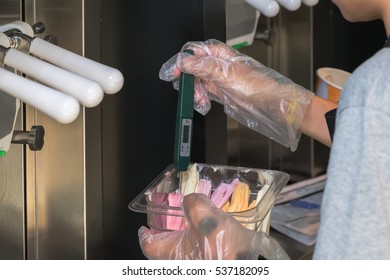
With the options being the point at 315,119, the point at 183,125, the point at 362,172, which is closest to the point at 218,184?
the point at 183,125

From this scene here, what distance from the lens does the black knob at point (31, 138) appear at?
2.65 feet

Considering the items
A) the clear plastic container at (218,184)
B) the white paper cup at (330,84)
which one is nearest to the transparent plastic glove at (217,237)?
the clear plastic container at (218,184)

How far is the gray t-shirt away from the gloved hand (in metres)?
0.34

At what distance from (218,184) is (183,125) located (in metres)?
0.12

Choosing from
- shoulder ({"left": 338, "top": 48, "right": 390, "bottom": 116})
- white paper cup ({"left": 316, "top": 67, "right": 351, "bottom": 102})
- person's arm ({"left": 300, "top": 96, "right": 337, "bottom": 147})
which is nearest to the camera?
shoulder ({"left": 338, "top": 48, "right": 390, "bottom": 116})

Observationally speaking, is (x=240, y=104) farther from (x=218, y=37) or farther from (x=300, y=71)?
(x=300, y=71)

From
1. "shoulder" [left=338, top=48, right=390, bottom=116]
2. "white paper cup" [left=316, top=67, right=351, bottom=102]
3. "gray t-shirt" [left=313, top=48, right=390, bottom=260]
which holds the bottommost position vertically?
"gray t-shirt" [left=313, top=48, right=390, bottom=260]

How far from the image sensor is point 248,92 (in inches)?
37.5

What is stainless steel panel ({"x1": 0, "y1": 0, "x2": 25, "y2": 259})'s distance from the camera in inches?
34.2

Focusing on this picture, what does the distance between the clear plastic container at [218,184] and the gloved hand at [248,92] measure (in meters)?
0.10

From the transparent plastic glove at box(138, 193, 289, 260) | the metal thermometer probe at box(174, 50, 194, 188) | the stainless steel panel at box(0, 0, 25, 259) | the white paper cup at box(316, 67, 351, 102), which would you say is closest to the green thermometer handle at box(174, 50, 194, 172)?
the metal thermometer probe at box(174, 50, 194, 188)

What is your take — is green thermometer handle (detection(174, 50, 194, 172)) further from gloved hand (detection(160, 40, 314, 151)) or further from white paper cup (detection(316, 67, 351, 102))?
white paper cup (detection(316, 67, 351, 102))

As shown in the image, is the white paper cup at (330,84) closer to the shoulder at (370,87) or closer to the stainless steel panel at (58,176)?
the stainless steel panel at (58,176)

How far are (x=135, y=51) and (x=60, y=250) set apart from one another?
1.14 feet
